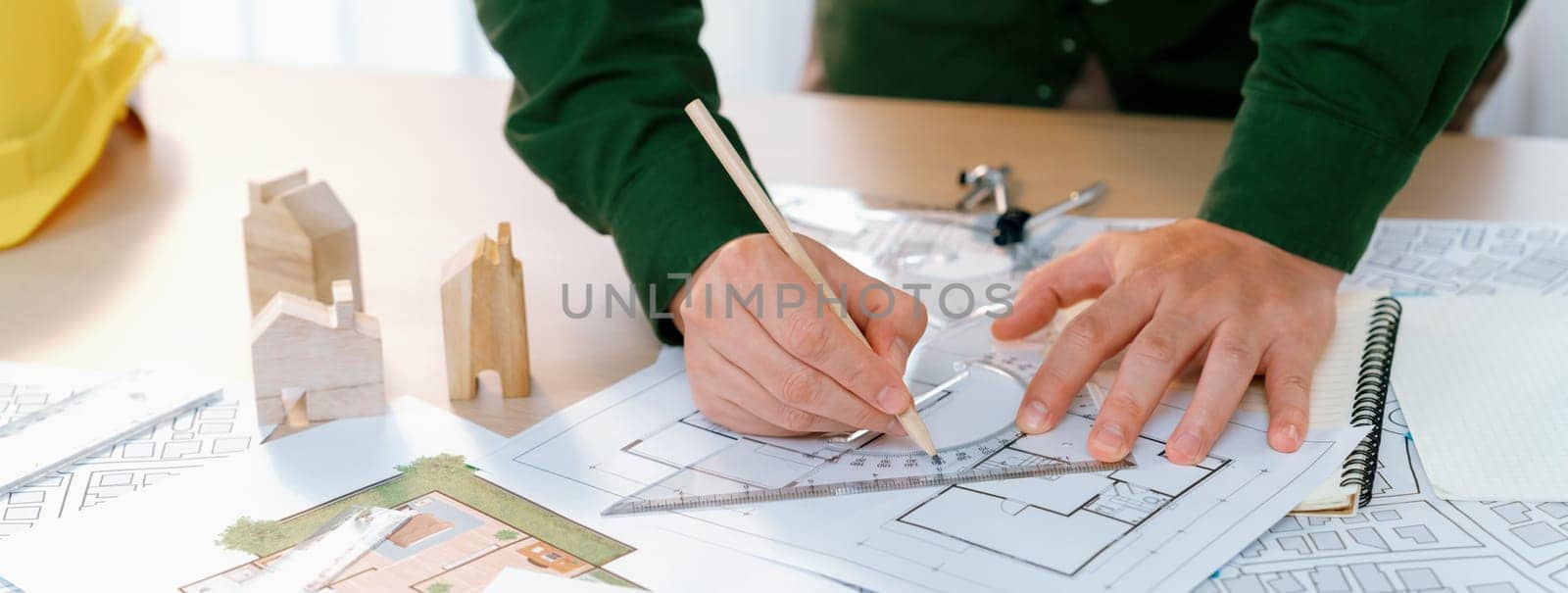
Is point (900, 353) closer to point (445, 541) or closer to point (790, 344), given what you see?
point (790, 344)

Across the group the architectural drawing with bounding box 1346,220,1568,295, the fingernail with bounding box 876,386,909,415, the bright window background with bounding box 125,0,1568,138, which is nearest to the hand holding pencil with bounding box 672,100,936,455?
the fingernail with bounding box 876,386,909,415

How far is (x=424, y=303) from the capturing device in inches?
33.2

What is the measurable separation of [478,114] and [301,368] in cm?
A: 62

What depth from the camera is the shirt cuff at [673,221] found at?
73 cm

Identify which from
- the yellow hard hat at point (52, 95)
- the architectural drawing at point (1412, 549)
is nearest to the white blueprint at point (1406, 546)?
the architectural drawing at point (1412, 549)

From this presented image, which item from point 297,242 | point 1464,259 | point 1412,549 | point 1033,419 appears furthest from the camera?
point 1464,259

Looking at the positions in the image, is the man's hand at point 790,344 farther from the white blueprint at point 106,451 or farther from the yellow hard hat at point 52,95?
the yellow hard hat at point 52,95

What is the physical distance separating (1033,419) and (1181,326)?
0.10m

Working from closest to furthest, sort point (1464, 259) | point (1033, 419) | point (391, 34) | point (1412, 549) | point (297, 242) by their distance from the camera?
point (1412, 549) < point (1033, 419) < point (297, 242) < point (1464, 259) < point (391, 34)

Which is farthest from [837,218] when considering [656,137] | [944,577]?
[944,577]

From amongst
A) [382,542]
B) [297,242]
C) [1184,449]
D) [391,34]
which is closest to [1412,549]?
[1184,449]

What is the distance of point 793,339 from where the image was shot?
2.10 feet

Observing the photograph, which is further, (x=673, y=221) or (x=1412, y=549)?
(x=673, y=221)

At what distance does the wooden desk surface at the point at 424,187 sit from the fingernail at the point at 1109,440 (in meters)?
0.27
